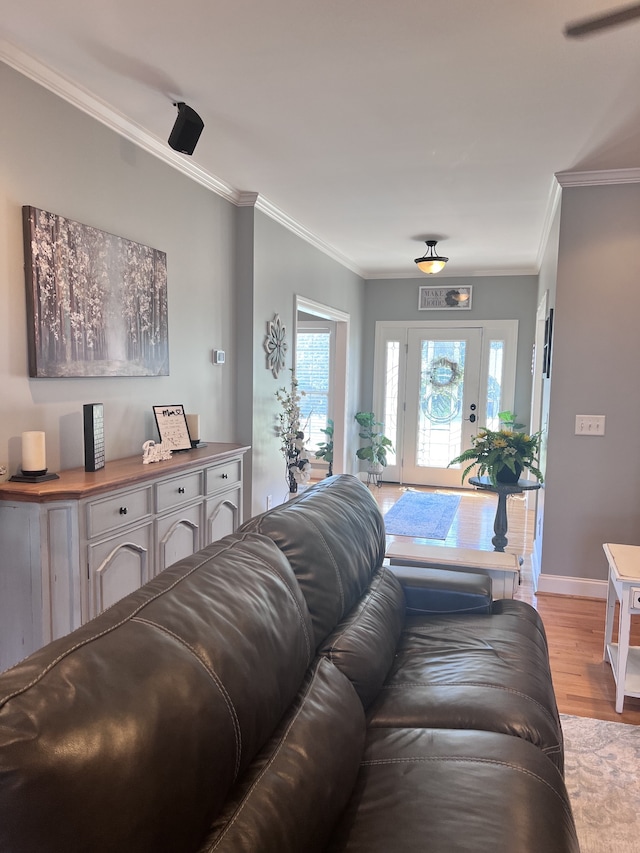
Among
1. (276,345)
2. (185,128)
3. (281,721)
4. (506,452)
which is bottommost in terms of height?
(281,721)

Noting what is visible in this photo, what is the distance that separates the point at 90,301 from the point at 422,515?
3.93 metres

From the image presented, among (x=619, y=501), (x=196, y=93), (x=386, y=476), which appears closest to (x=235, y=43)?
(x=196, y=93)

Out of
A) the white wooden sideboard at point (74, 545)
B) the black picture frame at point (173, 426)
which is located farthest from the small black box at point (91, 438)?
the black picture frame at point (173, 426)

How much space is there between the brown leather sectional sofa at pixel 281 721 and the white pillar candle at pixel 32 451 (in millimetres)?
1082

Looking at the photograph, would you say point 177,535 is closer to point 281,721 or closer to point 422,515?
point 281,721

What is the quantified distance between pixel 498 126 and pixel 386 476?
506 centimetres

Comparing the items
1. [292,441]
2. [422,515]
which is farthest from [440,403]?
[292,441]

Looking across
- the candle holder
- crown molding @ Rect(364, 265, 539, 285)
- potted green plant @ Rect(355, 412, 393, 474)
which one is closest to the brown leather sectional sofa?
the candle holder

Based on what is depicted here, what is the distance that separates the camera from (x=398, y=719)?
1.57m

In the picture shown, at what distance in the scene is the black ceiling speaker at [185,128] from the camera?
255 cm

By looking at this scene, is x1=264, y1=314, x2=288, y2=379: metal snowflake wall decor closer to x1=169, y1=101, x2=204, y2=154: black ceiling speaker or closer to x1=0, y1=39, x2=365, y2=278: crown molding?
x1=0, y1=39, x2=365, y2=278: crown molding

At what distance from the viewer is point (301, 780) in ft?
3.59

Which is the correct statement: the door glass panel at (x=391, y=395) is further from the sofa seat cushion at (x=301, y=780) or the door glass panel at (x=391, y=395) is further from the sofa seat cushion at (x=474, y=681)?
the sofa seat cushion at (x=301, y=780)

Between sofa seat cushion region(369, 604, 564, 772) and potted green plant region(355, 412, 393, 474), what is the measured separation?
4902 mm
